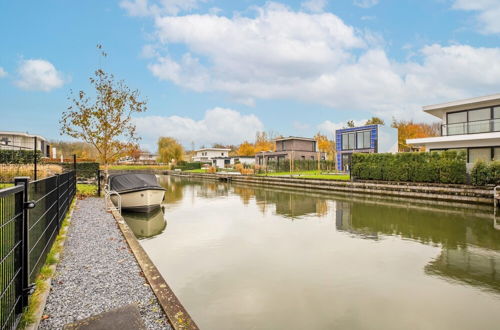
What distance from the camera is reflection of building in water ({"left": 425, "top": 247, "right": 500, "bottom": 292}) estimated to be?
213 inches

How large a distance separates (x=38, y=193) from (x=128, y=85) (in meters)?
13.9

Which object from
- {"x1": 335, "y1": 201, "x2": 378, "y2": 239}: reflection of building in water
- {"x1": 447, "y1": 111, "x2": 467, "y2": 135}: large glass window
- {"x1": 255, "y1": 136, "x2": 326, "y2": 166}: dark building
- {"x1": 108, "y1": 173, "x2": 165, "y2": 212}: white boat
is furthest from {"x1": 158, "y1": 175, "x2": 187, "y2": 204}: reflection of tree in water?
{"x1": 447, "y1": 111, "x2": 467, "y2": 135}: large glass window

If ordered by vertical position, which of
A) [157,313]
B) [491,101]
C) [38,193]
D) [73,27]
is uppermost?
[73,27]

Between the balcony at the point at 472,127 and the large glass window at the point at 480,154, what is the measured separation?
1.31 meters

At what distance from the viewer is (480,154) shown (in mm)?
19562

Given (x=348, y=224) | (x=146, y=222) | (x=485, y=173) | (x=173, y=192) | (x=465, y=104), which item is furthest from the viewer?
(x=173, y=192)

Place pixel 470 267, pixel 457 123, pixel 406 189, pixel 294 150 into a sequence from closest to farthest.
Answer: pixel 470 267 → pixel 406 189 → pixel 457 123 → pixel 294 150

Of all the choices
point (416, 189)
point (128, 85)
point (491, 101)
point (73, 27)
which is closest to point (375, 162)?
point (416, 189)

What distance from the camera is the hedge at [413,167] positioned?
1677 centimetres

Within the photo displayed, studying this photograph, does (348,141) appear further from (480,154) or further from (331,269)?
(331,269)

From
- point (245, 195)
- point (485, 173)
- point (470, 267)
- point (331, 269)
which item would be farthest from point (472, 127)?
point (331, 269)

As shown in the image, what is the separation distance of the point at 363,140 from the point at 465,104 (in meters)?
13.7

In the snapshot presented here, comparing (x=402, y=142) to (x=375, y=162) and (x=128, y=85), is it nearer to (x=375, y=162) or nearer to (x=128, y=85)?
(x=375, y=162)

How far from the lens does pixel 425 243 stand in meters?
7.93
